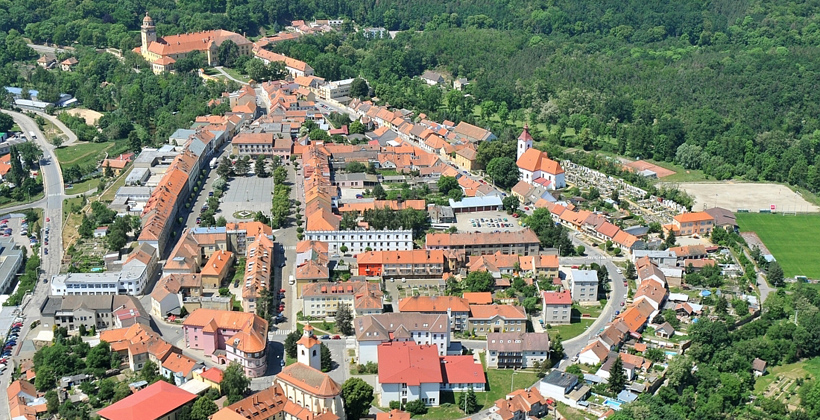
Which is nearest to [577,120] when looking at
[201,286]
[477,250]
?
[477,250]

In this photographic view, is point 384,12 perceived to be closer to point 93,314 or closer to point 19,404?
point 93,314

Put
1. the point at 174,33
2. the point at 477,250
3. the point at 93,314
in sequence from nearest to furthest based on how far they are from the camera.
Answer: the point at 93,314, the point at 477,250, the point at 174,33

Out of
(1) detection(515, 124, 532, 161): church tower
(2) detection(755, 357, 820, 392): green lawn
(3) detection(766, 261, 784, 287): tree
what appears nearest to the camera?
(2) detection(755, 357, 820, 392): green lawn

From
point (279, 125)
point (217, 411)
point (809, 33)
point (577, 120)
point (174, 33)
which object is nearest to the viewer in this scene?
point (217, 411)

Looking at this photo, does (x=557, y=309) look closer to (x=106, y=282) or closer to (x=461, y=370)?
(x=461, y=370)

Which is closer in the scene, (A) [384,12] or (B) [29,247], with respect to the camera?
(B) [29,247]

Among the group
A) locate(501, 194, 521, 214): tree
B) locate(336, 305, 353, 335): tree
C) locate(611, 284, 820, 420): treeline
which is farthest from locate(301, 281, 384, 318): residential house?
locate(501, 194, 521, 214): tree

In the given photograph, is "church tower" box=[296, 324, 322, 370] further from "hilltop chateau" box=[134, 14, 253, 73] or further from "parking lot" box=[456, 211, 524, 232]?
"hilltop chateau" box=[134, 14, 253, 73]
